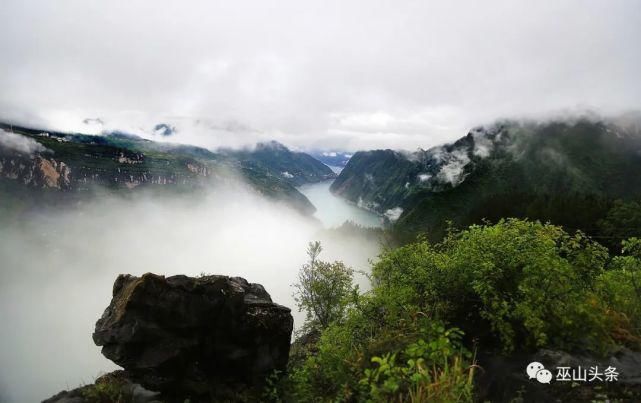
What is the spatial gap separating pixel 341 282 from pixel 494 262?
1612 inches

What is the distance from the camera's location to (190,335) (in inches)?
690

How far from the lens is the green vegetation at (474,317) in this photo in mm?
7906

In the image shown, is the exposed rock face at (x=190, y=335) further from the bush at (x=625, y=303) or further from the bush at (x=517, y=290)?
the bush at (x=625, y=303)

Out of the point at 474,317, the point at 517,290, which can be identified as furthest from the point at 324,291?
the point at 517,290

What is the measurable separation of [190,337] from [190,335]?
93 millimetres

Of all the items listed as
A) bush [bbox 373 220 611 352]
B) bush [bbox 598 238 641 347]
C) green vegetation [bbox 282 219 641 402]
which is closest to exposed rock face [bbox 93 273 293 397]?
green vegetation [bbox 282 219 641 402]

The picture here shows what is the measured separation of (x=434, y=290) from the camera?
1076 centimetres

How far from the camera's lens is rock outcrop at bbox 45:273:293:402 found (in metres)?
16.1

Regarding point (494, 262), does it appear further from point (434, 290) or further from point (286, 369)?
point (286, 369)

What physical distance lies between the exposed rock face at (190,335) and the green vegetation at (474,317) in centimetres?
599

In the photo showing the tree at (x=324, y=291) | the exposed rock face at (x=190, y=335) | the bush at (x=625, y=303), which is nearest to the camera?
the bush at (x=625, y=303)

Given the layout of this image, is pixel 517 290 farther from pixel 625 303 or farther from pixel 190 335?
pixel 190 335

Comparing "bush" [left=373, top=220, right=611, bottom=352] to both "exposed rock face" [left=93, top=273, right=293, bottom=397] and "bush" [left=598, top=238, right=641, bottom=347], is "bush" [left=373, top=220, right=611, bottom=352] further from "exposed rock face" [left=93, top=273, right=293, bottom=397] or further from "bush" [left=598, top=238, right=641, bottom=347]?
"exposed rock face" [left=93, top=273, right=293, bottom=397]

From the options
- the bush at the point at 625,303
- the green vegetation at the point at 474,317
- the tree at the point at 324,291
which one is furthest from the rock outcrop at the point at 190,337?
the tree at the point at 324,291
